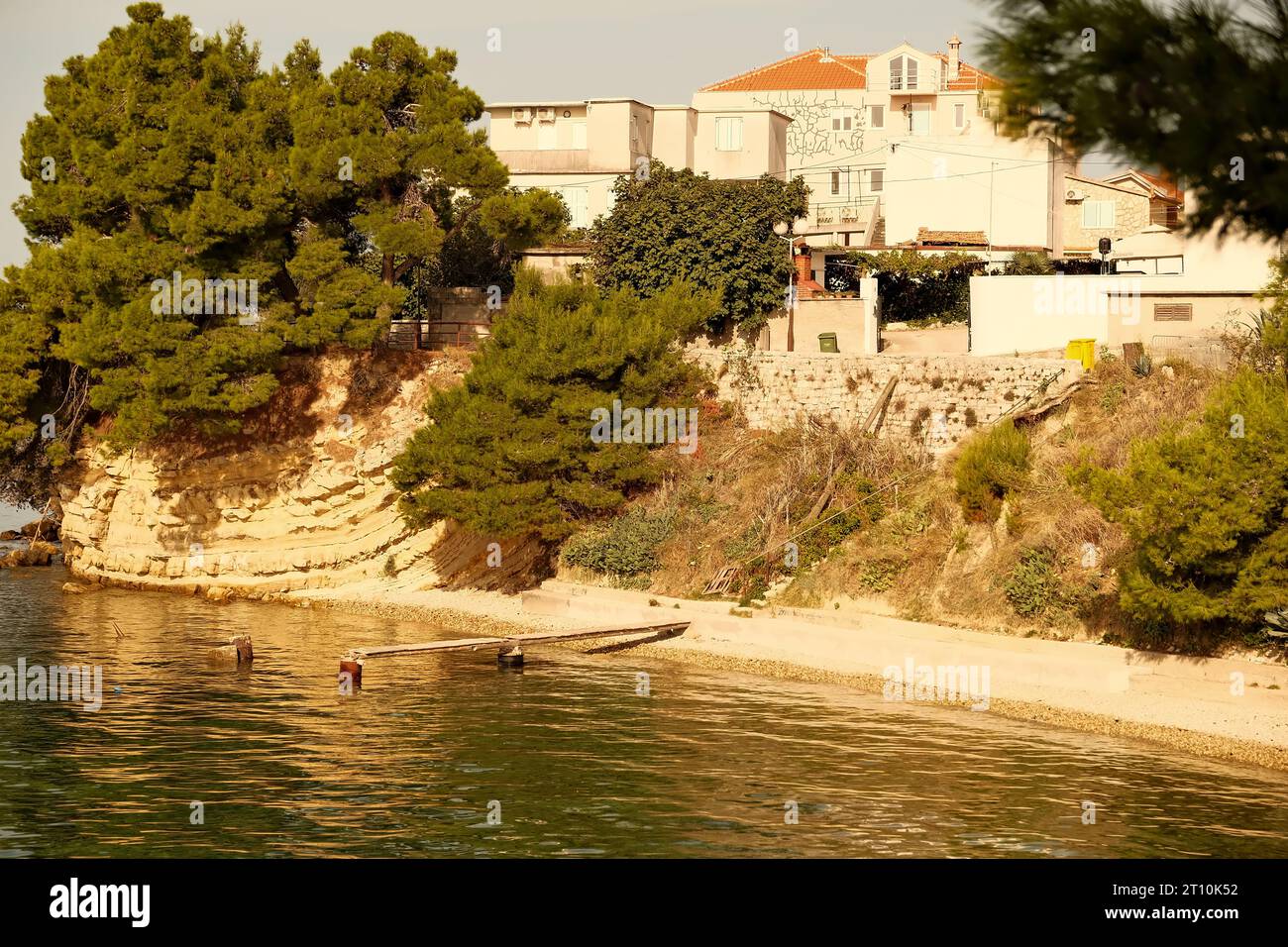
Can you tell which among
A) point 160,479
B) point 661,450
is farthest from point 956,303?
point 160,479

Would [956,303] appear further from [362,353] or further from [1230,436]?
[1230,436]

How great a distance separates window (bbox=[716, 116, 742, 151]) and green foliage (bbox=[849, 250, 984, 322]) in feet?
58.2

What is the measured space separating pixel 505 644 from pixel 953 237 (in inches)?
1155

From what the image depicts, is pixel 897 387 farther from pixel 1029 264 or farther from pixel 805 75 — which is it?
pixel 805 75

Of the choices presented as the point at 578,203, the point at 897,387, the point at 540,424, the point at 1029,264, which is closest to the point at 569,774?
the point at 540,424

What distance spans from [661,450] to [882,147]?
1449 inches

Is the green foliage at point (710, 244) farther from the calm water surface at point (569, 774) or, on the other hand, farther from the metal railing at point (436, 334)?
the calm water surface at point (569, 774)

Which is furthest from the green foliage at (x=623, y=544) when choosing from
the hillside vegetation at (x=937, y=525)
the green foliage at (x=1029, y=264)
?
the green foliage at (x=1029, y=264)

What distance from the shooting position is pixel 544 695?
102ft

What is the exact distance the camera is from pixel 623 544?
136 feet

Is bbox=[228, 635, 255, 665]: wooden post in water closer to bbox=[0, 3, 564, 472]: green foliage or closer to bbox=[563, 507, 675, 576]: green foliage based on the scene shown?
bbox=[563, 507, 675, 576]: green foliage

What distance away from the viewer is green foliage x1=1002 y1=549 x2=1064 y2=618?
108 ft

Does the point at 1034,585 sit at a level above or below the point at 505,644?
above

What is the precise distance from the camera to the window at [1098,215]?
5862 cm
